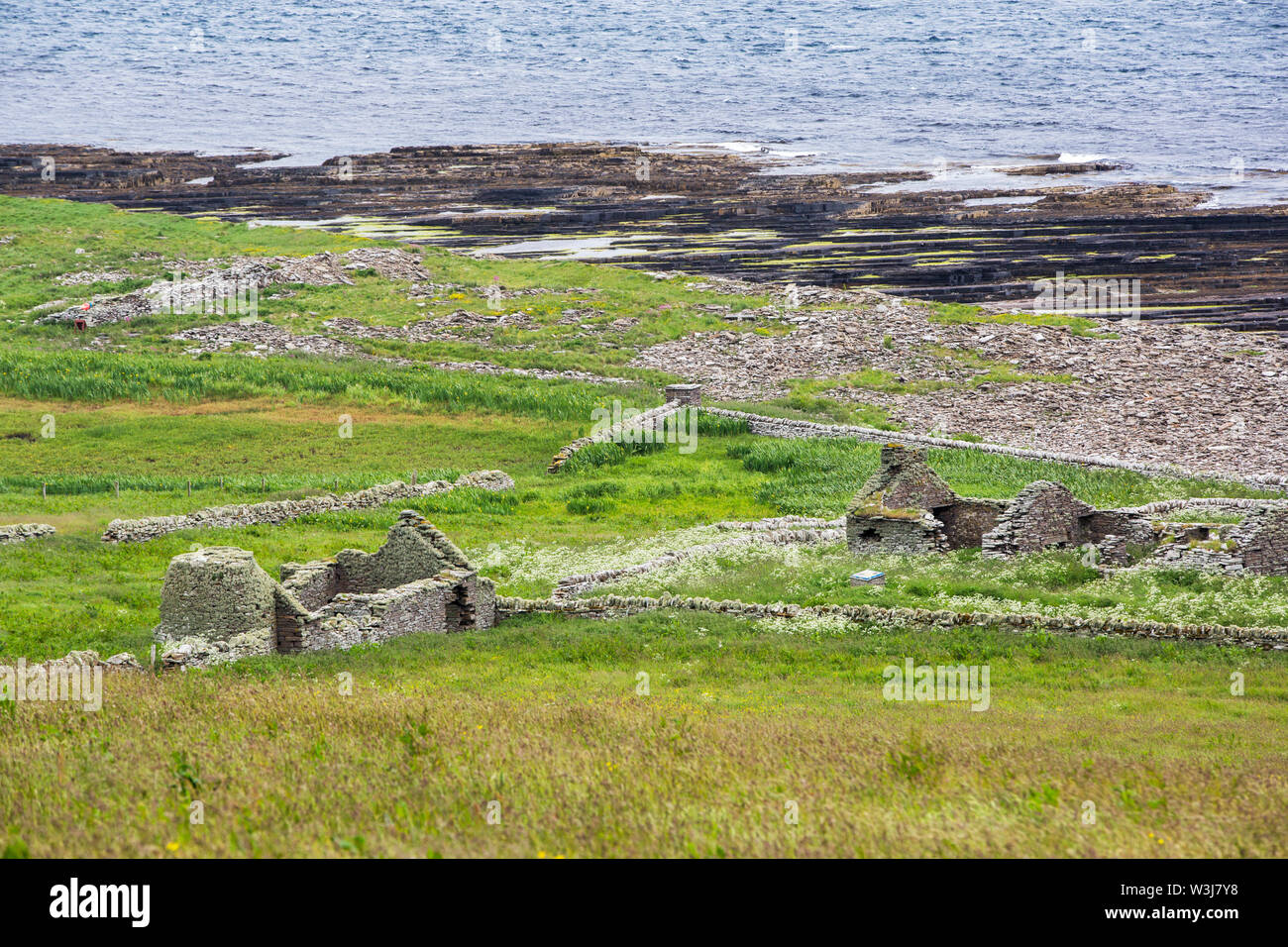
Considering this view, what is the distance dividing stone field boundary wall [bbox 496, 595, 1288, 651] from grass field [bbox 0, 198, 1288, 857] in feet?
1.67

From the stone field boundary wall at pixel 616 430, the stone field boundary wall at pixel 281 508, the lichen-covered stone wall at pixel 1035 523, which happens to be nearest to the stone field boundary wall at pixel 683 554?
the lichen-covered stone wall at pixel 1035 523

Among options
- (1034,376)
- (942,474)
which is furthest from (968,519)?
(1034,376)

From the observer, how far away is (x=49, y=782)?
39.3ft

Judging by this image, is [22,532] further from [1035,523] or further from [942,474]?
[942,474]

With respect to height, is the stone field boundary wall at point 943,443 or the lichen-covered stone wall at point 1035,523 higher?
the lichen-covered stone wall at point 1035,523

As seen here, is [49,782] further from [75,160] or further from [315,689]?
[75,160]

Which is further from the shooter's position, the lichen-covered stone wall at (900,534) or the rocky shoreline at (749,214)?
the rocky shoreline at (749,214)

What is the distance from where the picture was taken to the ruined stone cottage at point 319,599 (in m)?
23.0

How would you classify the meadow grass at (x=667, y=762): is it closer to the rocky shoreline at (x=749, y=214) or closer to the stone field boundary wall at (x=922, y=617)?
the stone field boundary wall at (x=922, y=617)

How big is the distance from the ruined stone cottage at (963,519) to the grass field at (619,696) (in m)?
1.34

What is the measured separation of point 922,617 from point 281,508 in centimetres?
2288

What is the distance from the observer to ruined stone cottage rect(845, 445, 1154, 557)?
95.2 ft
